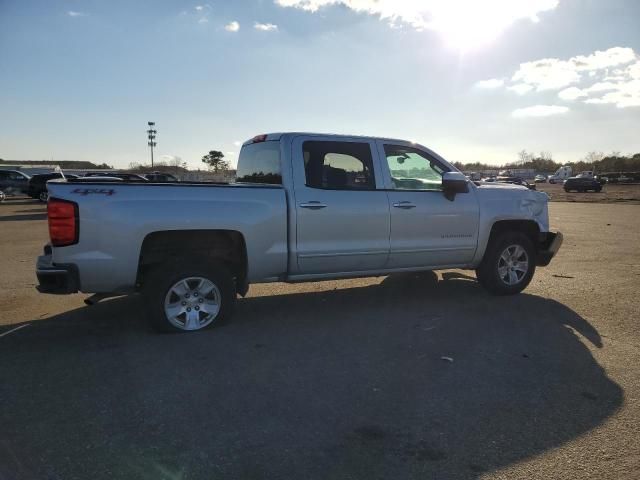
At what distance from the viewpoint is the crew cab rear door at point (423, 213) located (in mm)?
6000

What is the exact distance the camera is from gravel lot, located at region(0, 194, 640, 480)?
113 inches

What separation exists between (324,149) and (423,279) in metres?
3.07

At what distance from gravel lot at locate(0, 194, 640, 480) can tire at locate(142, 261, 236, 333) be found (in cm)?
18

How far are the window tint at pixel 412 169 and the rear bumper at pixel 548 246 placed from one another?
6.18 ft

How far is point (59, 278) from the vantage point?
449 cm

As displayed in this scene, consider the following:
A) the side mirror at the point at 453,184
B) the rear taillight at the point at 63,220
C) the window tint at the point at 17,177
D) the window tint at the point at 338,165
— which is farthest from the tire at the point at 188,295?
the window tint at the point at 17,177

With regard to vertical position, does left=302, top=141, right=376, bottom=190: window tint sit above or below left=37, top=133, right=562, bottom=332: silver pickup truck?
above

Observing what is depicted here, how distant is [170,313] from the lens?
498 centimetres

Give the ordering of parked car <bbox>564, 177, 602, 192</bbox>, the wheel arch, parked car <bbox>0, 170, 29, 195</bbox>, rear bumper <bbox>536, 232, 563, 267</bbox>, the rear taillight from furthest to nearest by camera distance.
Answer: parked car <bbox>564, 177, 602, 192</bbox>, parked car <bbox>0, 170, 29, 195</bbox>, rear bumper <bbox>536, 232, 563, 267</bbox>, the wheel arch, the rear taillight

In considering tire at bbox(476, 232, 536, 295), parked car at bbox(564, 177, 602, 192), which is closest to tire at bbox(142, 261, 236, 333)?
tire at bbox(476, 232, 536, 295)

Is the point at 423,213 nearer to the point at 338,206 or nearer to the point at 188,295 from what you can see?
the point at 338,206

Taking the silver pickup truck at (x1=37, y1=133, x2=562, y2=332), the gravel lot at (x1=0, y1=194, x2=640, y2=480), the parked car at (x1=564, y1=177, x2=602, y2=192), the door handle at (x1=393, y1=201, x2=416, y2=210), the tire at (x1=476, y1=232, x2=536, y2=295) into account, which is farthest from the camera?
the parked car at (x1=564, y1=177, x2=602, y2=192)

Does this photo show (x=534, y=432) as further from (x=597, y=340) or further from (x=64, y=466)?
(x=64, y=466)

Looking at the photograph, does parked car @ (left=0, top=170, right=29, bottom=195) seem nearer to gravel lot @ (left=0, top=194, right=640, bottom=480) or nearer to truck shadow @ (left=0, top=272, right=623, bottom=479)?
gravel lot @ (left=0, top=194, right=640, bottom=480)
